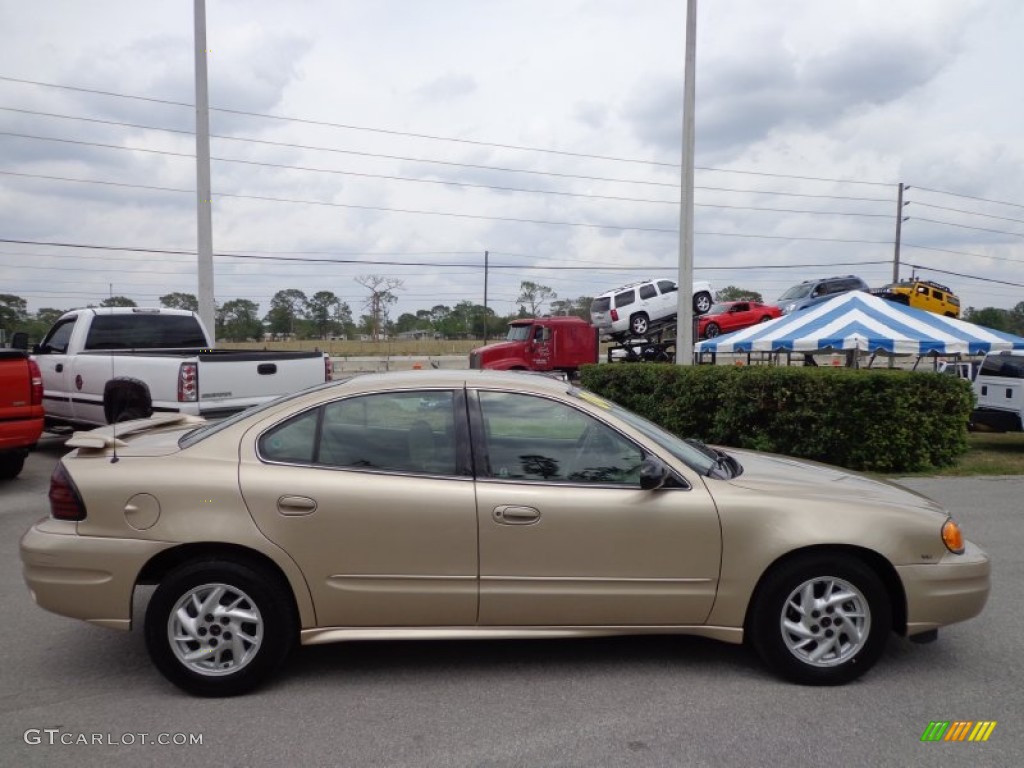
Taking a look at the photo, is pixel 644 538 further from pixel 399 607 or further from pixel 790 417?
pixel 790 417

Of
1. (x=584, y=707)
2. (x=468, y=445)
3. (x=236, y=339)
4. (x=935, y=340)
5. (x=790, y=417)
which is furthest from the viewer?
(x=236, y=339)

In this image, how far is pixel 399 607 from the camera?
3824 millimetres

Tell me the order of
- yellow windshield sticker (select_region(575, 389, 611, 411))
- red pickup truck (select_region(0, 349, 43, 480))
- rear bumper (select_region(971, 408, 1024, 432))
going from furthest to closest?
rear bumper (select_region(971, 408, 1024, 432)) → red pickup truck (select_region(0, 349, 43, 480)) → yellow windshield sticker (select_region(575, 389, 611, 411))

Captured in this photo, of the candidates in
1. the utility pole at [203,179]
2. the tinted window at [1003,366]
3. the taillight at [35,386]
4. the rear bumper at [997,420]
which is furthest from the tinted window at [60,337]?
the tinted window at [1003,366]

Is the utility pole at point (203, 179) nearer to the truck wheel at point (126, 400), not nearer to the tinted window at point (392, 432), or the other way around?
the truck wheel at point (126, 400)

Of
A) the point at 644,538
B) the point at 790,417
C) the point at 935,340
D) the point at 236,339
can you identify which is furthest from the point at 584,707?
the point at 236,339

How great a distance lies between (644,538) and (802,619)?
0.87 meters

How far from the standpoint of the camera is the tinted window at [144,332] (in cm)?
1108

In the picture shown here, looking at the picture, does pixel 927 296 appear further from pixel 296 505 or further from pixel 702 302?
pixel 296 505

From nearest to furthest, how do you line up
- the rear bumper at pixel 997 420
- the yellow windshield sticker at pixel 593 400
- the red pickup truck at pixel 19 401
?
the yellow windshield sticker at pixel 593 400 < the red pickup truck at pixel 19 401 < the rear bumper at pixel 997 420

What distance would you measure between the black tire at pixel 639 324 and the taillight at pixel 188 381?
72.2 ft

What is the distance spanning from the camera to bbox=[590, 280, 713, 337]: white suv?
29.5m

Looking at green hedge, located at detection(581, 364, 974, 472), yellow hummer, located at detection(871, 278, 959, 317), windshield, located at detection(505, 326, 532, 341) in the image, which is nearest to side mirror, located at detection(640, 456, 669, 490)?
green hedge, located at detection(581, 364, 974, 472)

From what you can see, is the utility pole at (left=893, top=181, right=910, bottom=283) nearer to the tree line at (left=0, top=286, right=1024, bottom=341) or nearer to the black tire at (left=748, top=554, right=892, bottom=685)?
the tree line at (left=0, top=286, right=1024, bottom=341)
